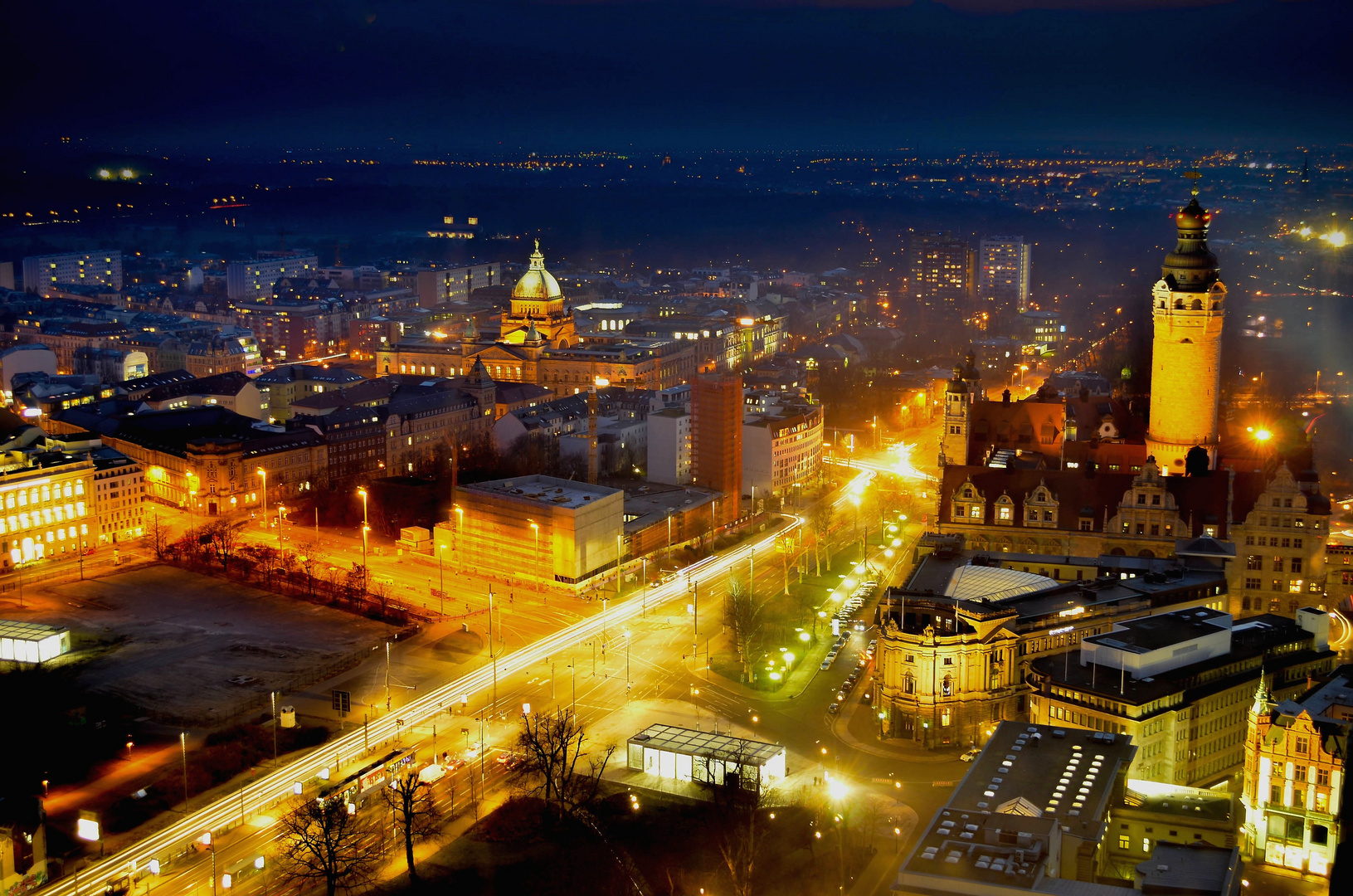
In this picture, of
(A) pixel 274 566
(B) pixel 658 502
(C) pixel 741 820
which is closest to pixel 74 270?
(A) pixel 274 566

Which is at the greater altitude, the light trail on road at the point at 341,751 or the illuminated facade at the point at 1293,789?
the illuminated facade at the point at 1293,789

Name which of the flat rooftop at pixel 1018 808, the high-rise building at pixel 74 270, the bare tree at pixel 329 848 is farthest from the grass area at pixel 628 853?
the high-rise building at pixel 74 270

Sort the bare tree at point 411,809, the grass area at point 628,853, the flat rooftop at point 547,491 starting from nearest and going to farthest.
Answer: the grass area at point 628,853
the bare tree at point 411,809
the flat rooftop at point 547,491

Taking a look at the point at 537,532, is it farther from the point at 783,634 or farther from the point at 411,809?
the point at 411,809

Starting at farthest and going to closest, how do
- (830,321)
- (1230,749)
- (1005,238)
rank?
(1005,238)
(830,321)
(1230,749)

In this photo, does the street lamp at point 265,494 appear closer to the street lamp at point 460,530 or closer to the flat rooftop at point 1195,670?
the street lamp at point 460,530

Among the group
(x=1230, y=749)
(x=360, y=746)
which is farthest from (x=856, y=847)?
(x=360, y=746)

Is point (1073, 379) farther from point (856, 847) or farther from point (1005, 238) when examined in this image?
point (1005, 238)

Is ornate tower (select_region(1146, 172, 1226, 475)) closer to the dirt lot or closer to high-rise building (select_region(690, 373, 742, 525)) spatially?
high-rise building (select_region(690, 373, 742, 525))
